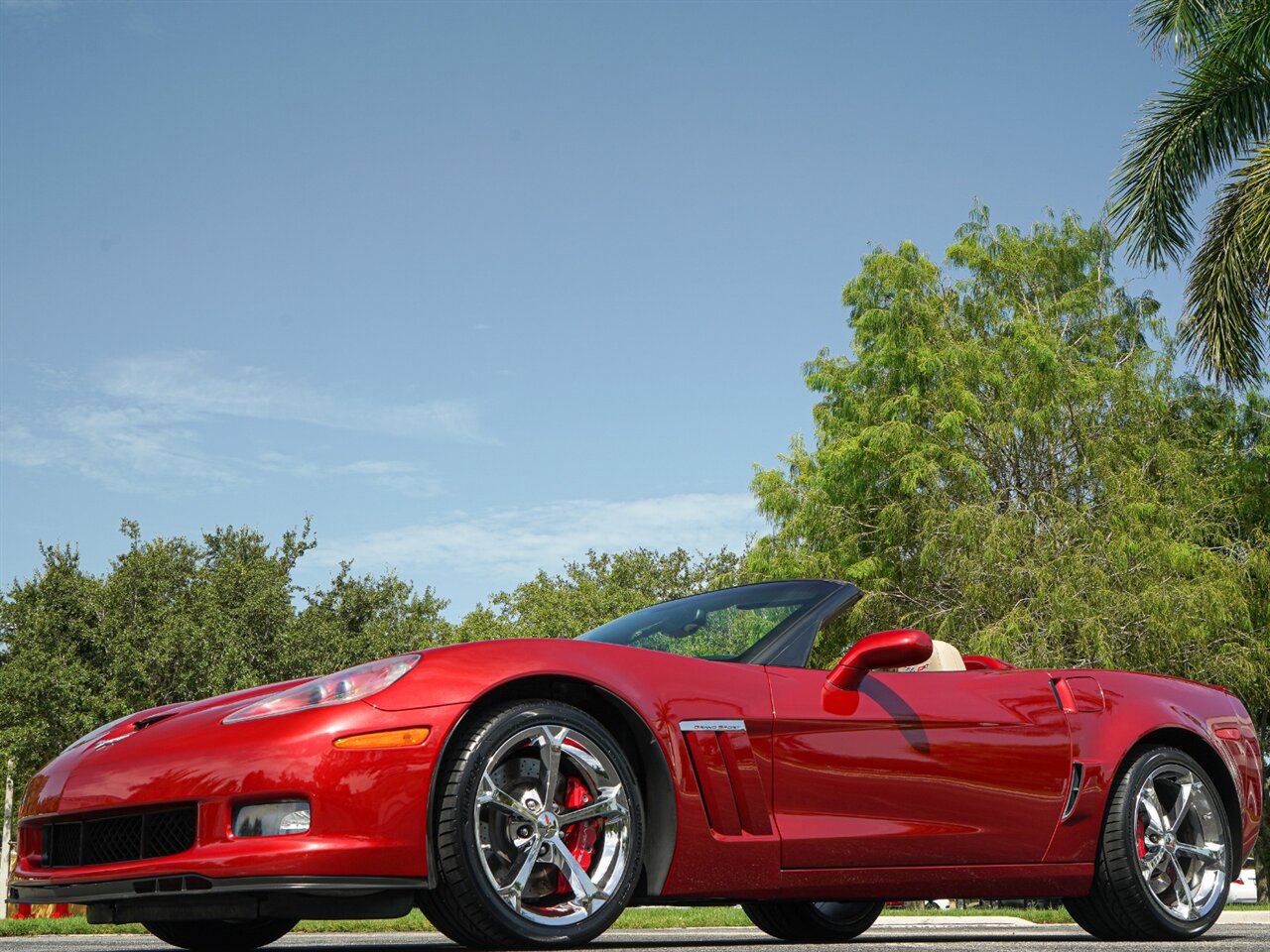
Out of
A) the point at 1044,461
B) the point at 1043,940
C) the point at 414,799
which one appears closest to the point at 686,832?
the point at 414,799

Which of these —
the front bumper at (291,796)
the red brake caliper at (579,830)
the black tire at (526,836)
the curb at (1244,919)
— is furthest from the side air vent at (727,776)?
the curb at (1244,919)

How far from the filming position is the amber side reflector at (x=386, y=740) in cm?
380

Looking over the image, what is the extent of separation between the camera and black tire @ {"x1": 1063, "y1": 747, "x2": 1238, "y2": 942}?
209 inches

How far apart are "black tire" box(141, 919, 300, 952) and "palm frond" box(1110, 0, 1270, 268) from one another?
16.4 m

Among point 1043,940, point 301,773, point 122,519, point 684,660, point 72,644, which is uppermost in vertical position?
point 122,519

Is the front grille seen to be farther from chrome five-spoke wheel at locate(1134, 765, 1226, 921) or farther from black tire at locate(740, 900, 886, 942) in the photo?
chrome five-spoke wheel at locate(1134, 765, 1226, 921)

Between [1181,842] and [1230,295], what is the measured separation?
45.9ft

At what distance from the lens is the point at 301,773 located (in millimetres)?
3754

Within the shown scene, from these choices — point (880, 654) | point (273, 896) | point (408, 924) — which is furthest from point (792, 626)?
point (408, 924)

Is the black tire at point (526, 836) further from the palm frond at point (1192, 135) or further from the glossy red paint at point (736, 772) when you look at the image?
the palm frond at point (1192, 135)

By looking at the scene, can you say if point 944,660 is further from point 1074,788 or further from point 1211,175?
point 1211,175

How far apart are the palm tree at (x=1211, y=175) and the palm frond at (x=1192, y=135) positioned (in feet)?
0.04

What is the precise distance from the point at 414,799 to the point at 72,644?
28.4m

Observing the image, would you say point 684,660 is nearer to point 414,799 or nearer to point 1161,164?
point 414,799
